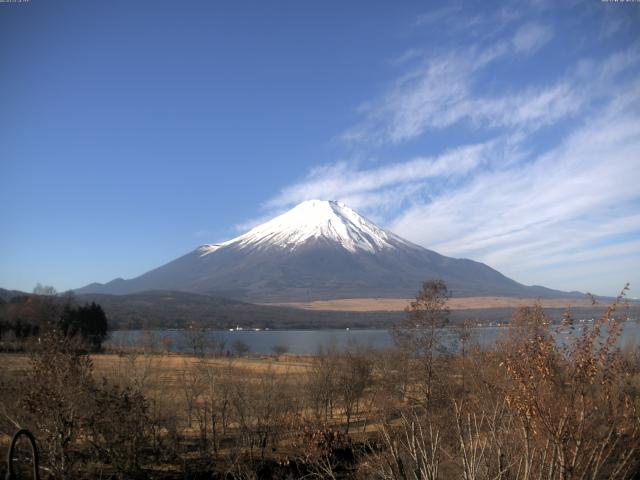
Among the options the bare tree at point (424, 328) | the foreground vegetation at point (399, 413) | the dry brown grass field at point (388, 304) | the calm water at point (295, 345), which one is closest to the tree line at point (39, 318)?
the calm water at point (295, 345)

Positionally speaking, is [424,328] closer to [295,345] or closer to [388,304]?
[295,345]

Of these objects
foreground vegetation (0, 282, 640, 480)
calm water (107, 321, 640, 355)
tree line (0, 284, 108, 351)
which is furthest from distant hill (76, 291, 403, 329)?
foreground vegetation (0, 282, 640, 480)

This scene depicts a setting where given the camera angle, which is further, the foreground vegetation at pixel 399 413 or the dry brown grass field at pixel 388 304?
the dry brown grass field at pixel 388 304

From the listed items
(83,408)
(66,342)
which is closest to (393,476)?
(83,408)

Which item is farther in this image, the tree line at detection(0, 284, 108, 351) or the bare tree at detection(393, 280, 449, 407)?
the tree line at detection(0, 284, 108, 351)

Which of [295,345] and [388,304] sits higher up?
[388,304]

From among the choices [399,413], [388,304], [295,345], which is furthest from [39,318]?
[388,304]

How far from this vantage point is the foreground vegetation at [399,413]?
4973 millimetres

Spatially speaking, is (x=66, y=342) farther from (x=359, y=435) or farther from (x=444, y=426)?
(x=359, y=435)

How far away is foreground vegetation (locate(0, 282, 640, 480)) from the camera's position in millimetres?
4973

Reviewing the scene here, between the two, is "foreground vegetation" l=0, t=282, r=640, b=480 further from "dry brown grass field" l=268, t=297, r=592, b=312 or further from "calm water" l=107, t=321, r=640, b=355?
"dry brown grass field" l=268, t=297, r=592, b=312

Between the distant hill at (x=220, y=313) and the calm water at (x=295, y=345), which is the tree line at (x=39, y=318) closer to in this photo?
the calm water at (x=295, y=345)

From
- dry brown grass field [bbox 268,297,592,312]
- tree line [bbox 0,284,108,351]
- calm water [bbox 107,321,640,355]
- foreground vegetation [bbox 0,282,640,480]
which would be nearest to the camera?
foreground vegetation [bbox 0,282,640,480]

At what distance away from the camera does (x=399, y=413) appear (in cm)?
1508
